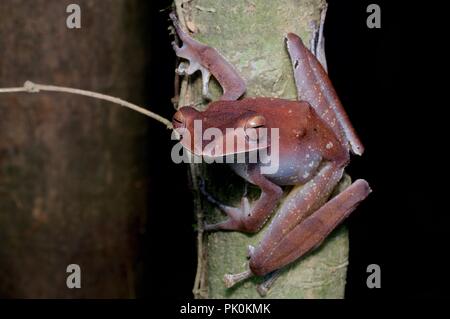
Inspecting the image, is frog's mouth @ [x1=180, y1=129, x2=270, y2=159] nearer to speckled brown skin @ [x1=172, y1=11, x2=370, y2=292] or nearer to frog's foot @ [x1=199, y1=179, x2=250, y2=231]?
speckled brown skin @ [x1=172, y1=11, x2=370, y2=292]

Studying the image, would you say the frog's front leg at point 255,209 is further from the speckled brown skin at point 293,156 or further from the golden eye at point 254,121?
the golden eye at point 254,121

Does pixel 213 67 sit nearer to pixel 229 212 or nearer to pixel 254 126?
pixel 254 126

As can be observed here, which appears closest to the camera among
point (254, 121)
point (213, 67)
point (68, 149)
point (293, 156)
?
point (254, 121)

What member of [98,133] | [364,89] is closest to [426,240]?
[364,89]

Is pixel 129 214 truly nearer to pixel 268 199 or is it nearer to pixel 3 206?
pixel 3 206

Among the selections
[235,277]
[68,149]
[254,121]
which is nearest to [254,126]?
[254,121]

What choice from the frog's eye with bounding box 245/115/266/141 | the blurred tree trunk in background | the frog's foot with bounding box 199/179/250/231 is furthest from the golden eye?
the blurred tree trunk in background

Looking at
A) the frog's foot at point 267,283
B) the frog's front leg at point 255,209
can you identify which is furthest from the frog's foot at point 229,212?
the frog's foot at point 267,283
